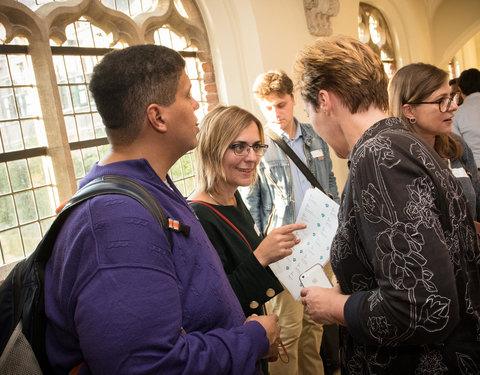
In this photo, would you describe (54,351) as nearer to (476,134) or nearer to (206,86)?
(206,86)

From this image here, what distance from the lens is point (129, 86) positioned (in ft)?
3.77

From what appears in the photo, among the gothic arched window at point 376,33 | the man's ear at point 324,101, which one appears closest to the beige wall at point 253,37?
the gothic arched window at point 376,33

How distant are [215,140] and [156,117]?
1.07m

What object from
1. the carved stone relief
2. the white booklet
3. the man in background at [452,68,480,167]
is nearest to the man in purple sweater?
the white booklet

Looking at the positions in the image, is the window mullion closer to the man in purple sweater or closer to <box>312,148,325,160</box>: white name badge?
<box>312,148,325,160</box>: white name badge

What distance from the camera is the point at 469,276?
1257 mm

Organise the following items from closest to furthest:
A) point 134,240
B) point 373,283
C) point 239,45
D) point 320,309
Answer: point 134,240 → point 373,283 → point 320,309 → point 239,45

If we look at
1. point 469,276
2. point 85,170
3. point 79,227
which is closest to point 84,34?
point 85,170

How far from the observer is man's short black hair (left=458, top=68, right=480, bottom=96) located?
437 centimetres

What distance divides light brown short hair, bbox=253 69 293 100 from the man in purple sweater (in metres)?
1.98

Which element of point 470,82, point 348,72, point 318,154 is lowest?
point 318,154

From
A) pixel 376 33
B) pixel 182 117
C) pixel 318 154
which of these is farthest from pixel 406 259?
pixel 376 33

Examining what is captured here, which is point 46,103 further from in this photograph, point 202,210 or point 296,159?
point 202,210

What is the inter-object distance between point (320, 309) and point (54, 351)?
0.75m
